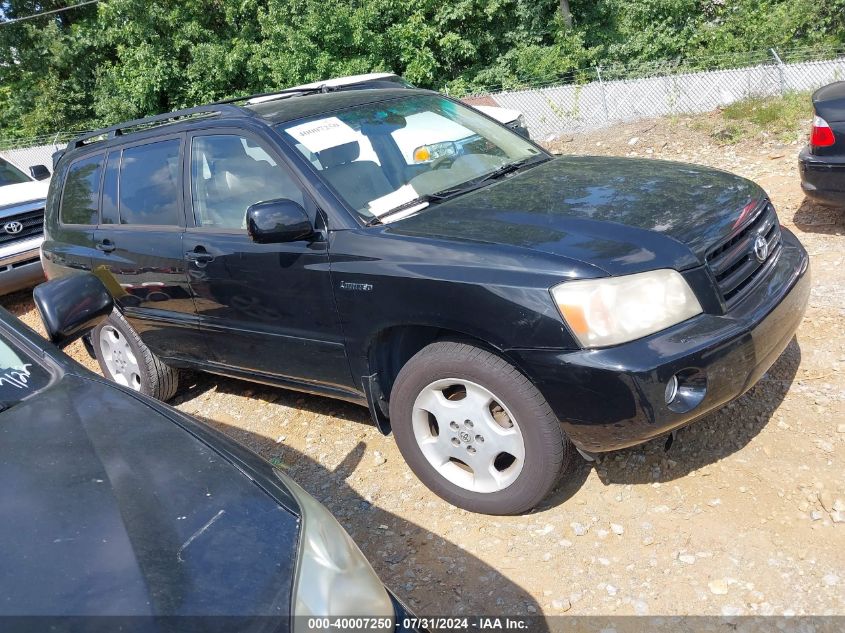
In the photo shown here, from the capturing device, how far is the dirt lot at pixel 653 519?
8.69 ft

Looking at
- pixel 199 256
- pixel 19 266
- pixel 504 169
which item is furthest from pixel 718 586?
pixel 19 266

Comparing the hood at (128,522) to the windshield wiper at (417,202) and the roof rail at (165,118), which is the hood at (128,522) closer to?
the windshield wiper at (417,202)

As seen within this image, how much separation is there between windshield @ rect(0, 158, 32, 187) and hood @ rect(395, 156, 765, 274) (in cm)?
774

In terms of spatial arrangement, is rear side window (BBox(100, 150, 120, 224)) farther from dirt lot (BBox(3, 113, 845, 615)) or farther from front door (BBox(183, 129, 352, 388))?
dirt lot (BBox(3, 113, 845, 615))

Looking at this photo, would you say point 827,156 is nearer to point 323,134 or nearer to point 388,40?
point 323,134

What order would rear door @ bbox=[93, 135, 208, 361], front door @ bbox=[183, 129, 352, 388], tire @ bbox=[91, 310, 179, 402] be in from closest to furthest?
1. front door @ bbox=[183, 129, 352, 388]
2. rear door @ bbox=[93, 135, 208, 361]
3. tire @ bbox=[91, 310, 179, 402]

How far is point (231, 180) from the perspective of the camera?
3.76 metres

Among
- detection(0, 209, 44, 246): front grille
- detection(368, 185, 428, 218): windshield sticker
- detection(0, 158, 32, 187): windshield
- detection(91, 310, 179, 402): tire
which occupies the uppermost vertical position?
detection(368, 185, 428, 218): windshield sticker

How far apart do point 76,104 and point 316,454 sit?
22442 mm

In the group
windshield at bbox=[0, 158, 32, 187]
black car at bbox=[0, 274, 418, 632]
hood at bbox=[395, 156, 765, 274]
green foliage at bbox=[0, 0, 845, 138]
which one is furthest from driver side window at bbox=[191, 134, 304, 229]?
green foliage at bbox=[0, 0, 845, 138]

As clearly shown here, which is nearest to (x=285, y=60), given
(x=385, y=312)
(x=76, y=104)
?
(x=76, y=104)

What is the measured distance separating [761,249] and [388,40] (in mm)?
17688

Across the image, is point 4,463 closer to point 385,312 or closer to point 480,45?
point 385,312

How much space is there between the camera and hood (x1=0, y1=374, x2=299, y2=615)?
1525mm
